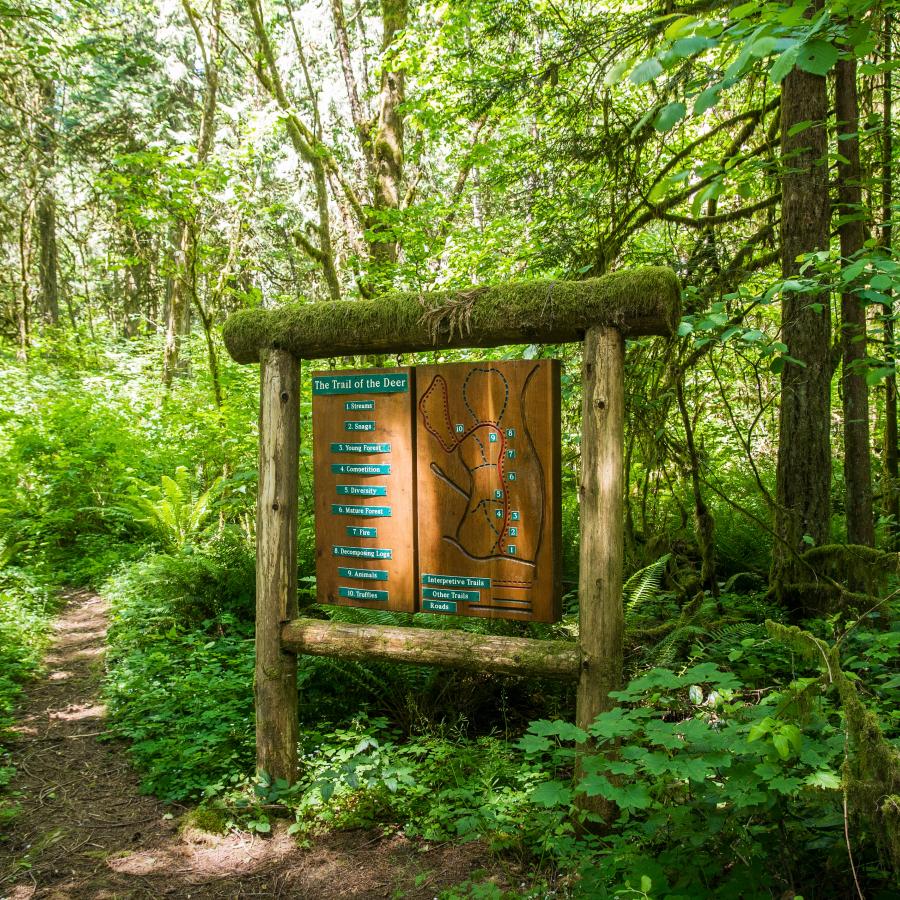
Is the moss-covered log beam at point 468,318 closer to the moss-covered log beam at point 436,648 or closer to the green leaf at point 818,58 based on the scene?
the green leaf at point 818,58

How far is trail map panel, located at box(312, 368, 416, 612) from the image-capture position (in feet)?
12.4

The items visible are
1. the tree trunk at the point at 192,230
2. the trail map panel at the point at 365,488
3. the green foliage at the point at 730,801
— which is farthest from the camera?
the tree trunk at the point at 192,230

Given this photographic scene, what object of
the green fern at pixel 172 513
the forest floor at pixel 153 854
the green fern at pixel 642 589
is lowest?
the forest floor at pixel 153 854

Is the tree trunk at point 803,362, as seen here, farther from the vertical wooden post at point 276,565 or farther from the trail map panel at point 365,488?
the vertical wooden post at point 276,565

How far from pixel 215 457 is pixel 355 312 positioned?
21.5 ft

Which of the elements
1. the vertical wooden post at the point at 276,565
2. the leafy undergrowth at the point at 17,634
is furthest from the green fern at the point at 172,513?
the vertical wooden post at the point at 276,565

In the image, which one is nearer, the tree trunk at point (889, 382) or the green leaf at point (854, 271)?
the green leaf at point (854, 271)

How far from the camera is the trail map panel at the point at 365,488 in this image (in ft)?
12.4

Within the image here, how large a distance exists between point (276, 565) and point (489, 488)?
1.40m

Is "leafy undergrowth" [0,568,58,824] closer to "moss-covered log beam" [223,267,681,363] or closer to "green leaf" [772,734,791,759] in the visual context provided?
"moss-covered log beam" [223,267,681,363]

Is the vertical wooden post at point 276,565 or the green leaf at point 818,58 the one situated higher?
the green leaf at point 818,58

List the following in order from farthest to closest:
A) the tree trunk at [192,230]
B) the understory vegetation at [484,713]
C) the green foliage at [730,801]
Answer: the tree trunk at [192,230] < the understory vegetation at [484,713] < the green foliage at [730,801]

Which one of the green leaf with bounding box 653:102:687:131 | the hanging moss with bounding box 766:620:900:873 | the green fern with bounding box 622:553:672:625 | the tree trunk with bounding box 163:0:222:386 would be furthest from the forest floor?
the tree trunk with bounding box 163:0:222:386

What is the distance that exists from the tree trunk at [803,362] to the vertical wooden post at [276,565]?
3.34 m
